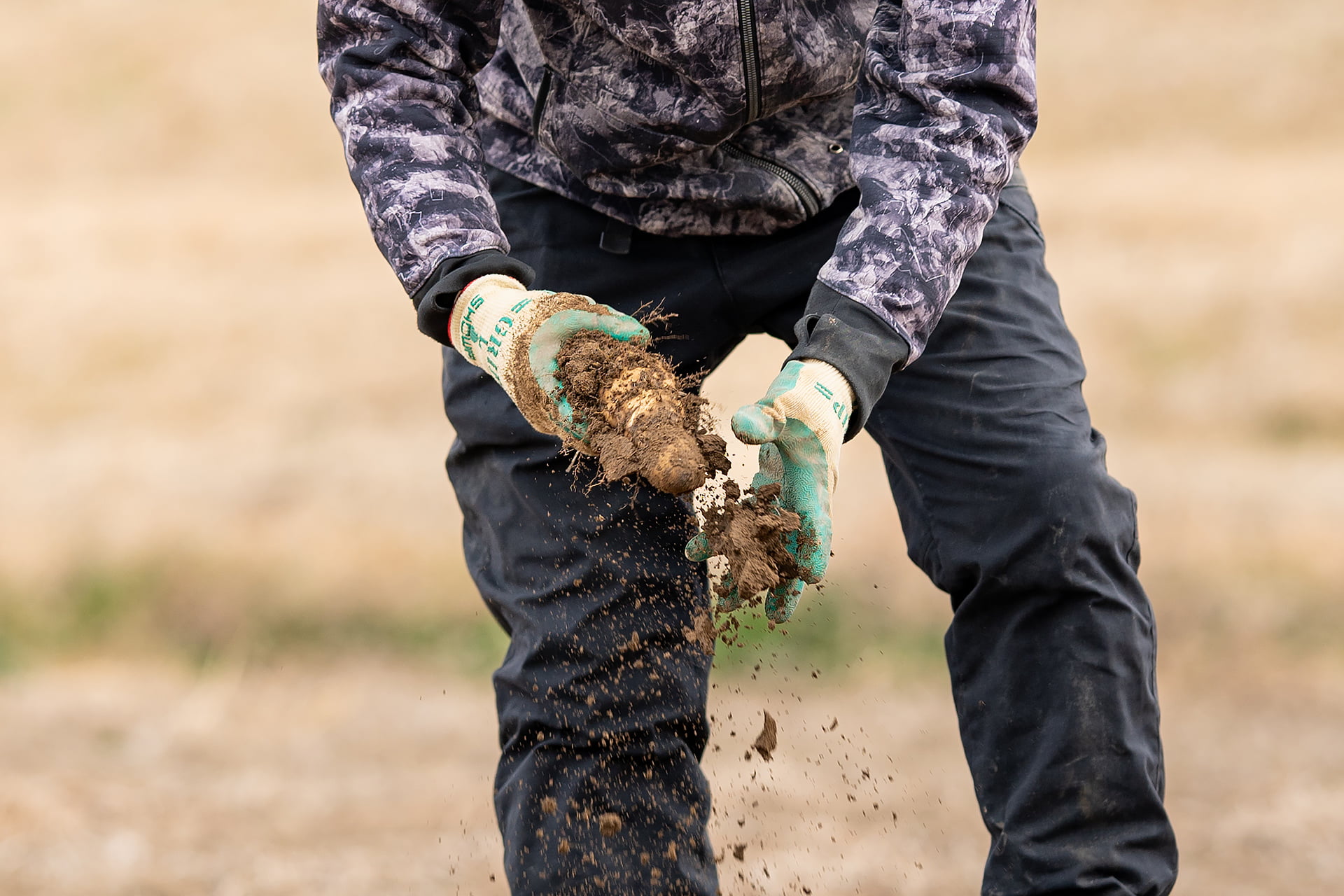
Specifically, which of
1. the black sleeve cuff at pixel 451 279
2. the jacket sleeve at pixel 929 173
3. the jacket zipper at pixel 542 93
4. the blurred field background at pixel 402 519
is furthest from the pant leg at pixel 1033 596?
the blurred field background at pixel 402 519

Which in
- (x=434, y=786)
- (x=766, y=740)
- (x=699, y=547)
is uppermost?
(x=699, y=547)

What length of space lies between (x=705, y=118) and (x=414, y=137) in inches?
16.6

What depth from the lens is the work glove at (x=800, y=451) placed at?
5.72 feet

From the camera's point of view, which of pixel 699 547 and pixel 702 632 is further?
pixel 702 632

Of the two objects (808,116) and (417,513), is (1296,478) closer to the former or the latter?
(417,513)

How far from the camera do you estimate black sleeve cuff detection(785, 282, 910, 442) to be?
1778mm

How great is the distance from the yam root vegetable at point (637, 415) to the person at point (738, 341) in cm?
3

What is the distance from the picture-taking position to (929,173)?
71.7 inches

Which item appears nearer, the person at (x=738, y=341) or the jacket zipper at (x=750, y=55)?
the person at (x=738, y=341)

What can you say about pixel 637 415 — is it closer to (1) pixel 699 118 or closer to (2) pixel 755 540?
(2) pixel 755 540

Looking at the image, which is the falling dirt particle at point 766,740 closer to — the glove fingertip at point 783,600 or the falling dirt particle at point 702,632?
the falling dirt particle at point 702,632

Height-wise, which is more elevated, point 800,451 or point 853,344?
point 853,344

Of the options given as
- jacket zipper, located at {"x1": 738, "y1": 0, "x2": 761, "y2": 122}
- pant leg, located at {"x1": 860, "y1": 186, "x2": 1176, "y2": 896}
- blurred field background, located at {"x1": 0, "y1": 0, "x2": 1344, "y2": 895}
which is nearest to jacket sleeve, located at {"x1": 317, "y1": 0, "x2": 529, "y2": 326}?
jacket zipper, located at {"x1": 738, "y1": 0, "x2": 761, "y2": 122}

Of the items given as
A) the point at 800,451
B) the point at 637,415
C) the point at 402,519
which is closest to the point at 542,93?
the point at 637,415
